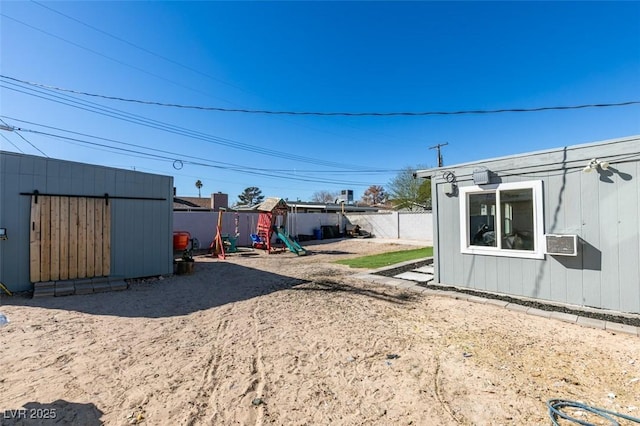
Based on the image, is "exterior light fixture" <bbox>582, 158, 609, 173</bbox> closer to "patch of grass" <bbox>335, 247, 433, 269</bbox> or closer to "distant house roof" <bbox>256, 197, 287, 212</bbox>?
"patch of grass" <bbox>335, 247, 433, 269</bbox>

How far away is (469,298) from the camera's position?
194 inches

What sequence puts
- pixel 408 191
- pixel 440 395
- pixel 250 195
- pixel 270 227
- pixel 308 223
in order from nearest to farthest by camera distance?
pixel 440 395, pixel 270 227, pixel 308 223, pixel 408 191, pixel 250 195

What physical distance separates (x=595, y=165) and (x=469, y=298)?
2771 millimetres

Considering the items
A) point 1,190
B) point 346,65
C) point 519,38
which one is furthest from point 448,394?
point 346,65

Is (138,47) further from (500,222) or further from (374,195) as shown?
(374,195)

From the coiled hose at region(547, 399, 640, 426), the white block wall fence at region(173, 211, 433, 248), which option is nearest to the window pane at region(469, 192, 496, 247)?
the coiled hose at region(547, 399, 640, 426)

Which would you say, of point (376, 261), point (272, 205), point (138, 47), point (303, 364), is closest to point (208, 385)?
point (303, 364)

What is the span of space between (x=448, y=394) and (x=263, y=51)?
36.7 feet

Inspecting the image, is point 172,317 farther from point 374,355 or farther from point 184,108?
point 184,108

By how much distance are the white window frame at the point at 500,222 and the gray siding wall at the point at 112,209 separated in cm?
729

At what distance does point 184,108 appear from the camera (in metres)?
9.86

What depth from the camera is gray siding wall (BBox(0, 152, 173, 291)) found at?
5.41 metres

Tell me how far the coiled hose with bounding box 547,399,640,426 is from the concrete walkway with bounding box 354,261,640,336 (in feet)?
7.10

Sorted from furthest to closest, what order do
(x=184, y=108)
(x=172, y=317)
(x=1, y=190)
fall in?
1. (x=184, y=108)
2. (x=1, y=190)
3. (x=172, y=317)
